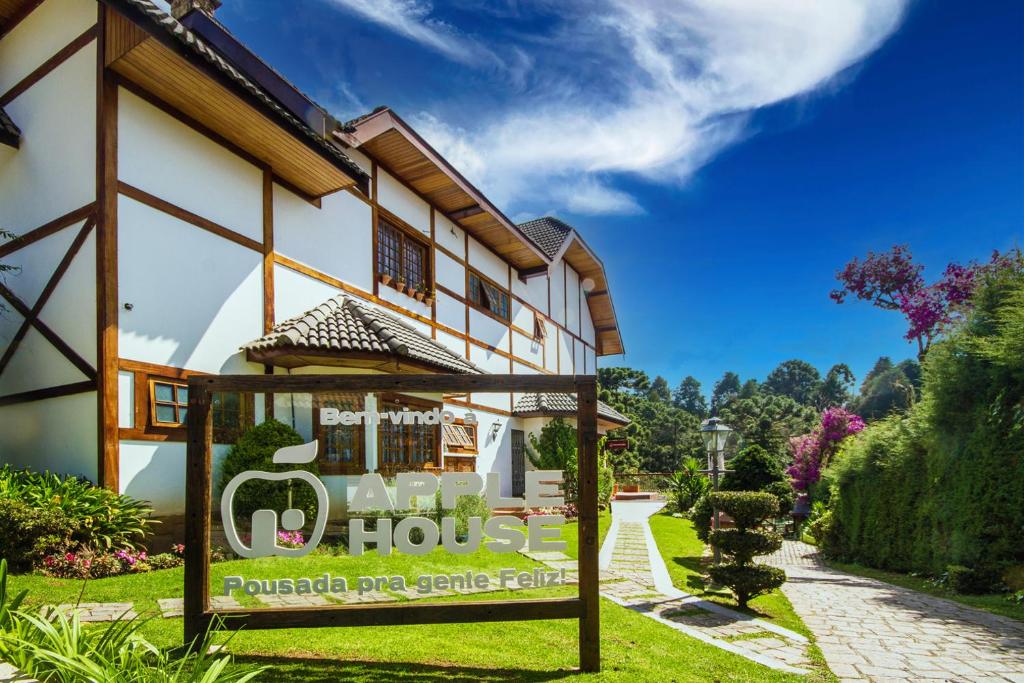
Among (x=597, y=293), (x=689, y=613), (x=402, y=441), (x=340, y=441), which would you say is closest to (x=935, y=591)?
A: (x=689, y=613)

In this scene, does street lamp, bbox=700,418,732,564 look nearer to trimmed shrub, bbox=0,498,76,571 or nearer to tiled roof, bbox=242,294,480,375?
tiled roof, bbox=242,294,480,375

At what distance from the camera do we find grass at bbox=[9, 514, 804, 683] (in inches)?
159

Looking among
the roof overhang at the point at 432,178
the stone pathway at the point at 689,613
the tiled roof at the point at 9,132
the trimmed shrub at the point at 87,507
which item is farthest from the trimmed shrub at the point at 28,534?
the roof overhang at the point at 432,178

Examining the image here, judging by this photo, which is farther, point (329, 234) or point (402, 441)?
point (329, 234)

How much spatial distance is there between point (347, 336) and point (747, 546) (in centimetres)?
570

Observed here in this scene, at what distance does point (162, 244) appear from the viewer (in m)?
7.53

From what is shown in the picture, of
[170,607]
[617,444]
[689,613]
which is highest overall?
[170,607]

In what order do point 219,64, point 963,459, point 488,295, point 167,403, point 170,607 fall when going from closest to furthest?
point 170,607 < point 219,64 < point 167,403 < point 963,459 < point 488,295

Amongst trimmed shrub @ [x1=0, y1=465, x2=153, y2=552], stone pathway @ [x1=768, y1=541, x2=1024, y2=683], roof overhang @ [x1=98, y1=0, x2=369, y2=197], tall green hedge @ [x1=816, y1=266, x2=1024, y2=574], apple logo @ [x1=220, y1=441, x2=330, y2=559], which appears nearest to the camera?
apple logo @ [x1=220, y1=441, x2=330, y2=559]

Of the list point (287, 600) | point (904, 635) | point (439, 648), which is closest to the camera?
point (287, 600)

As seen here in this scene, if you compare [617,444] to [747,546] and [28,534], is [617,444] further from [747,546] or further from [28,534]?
[28,534]

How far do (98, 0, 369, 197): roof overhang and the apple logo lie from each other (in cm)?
514

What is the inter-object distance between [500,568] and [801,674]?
233cm

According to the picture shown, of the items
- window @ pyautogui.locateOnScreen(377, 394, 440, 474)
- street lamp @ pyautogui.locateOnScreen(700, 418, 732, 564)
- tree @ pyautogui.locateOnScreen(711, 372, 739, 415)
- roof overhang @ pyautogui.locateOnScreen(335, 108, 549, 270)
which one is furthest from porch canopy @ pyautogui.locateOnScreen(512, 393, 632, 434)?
tree @ pyautogui.locateOnScreen(711, 372, 739, 415)
